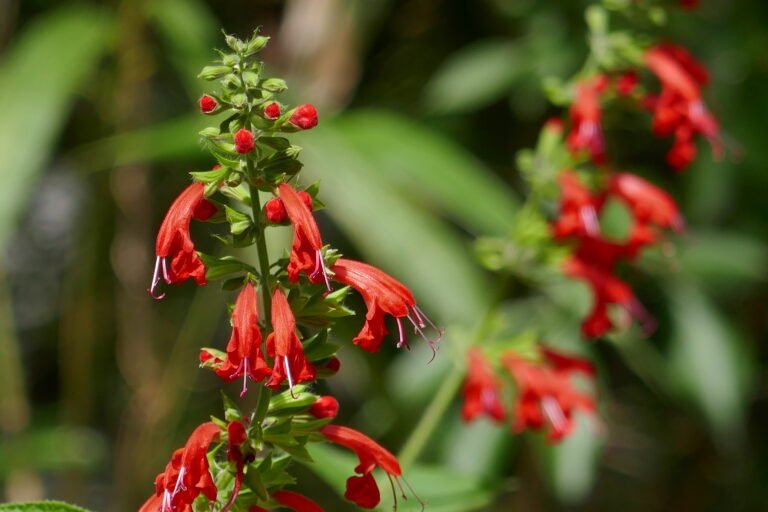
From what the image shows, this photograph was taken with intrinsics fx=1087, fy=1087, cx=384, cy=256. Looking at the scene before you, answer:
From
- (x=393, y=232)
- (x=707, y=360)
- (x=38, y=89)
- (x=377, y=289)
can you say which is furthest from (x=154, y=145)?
(x=707, y=360)

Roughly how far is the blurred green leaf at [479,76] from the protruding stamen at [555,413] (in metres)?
0.92

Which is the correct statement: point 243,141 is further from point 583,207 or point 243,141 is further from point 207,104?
point 583,207

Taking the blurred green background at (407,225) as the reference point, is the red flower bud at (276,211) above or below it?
above

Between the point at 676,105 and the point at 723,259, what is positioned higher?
the point at 676,105

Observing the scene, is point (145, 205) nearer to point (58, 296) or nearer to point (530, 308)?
point (530, 308)

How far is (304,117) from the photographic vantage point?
2.34 feet

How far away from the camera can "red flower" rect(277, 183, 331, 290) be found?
2.28ft

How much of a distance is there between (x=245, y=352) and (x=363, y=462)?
0.17 metres

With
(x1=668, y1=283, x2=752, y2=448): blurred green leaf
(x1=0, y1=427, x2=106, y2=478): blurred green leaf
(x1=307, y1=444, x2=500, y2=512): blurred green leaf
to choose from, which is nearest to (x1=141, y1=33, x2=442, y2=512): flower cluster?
(x1=307, y1=444, x2=500, y2=512): blurred green leaf

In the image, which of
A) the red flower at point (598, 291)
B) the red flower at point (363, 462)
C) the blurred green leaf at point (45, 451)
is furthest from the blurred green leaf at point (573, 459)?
the red flower at point (363, 462)

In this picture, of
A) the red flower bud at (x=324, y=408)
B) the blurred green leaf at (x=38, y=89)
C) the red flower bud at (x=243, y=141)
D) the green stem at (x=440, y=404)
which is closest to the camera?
the red flower bud at (x=243, y=141)

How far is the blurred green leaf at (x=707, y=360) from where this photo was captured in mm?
1942

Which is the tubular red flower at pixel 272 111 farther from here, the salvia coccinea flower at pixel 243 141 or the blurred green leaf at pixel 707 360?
the blurred green leaf at pixel 707 360

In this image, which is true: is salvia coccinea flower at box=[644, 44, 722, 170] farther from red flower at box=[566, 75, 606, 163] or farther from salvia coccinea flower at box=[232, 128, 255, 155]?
salvia coccinea flower at box=[232, 128, 255, 155]
